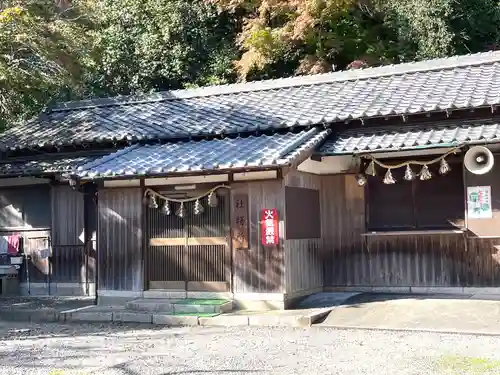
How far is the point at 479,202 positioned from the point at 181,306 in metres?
6.21

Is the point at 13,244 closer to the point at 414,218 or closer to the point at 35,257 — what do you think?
the point at 35,257

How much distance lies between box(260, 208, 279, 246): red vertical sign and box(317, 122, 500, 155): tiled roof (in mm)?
1609

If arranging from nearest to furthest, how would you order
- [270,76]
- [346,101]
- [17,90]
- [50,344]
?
[50,344]
[346,101]
[17,90]
[270,76]

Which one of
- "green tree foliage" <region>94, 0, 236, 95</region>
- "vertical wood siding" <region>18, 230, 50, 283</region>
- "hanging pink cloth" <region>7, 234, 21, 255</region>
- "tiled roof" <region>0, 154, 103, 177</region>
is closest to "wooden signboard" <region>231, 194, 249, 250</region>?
"tiled roof" <region>0, 154, 103, 177</region>

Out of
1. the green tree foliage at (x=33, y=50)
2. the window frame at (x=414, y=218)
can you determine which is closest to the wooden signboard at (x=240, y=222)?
the window frame at (x=414, y=218)

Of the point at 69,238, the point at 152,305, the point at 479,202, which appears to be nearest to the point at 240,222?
the point at 152,305

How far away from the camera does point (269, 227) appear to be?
37.2ft

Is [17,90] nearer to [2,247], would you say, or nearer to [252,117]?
[2,247]

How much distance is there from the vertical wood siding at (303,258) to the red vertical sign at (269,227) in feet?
0.76

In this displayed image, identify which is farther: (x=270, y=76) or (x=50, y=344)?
(x=270, y=76)

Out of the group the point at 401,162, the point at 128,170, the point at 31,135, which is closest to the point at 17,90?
the point at 31,135

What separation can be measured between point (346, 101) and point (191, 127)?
3621mm

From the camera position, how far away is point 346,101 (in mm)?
13477

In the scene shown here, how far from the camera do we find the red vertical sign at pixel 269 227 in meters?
11.3
